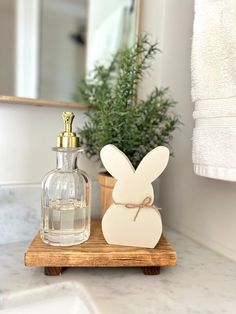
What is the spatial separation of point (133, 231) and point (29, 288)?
7.7 inches

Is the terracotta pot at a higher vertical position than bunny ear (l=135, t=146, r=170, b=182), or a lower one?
lower

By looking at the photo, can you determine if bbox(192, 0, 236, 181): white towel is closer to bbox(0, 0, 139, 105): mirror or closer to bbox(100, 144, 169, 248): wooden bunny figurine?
bbox(100, 144, 169, 248): wooden bunny figurine

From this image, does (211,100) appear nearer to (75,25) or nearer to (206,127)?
(206,127)

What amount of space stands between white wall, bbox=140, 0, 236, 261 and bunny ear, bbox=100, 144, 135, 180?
0.76ft

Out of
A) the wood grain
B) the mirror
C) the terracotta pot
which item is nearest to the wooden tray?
the wood grain

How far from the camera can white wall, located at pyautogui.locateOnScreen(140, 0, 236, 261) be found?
652mm

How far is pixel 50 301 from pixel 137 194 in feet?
0.75

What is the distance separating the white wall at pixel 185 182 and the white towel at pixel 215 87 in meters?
0.11

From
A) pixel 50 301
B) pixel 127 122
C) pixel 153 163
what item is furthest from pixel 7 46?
pixel 50 301

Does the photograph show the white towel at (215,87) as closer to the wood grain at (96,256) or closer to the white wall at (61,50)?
the wood grain at (96,256)

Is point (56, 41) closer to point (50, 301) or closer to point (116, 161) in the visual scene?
point (116, 161)

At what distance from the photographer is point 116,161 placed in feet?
1.83

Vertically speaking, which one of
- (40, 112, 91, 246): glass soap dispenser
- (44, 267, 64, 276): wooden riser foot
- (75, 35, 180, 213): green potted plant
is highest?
(75, 35, 180, 213): green potted plant

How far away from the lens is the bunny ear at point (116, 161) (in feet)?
1.82
